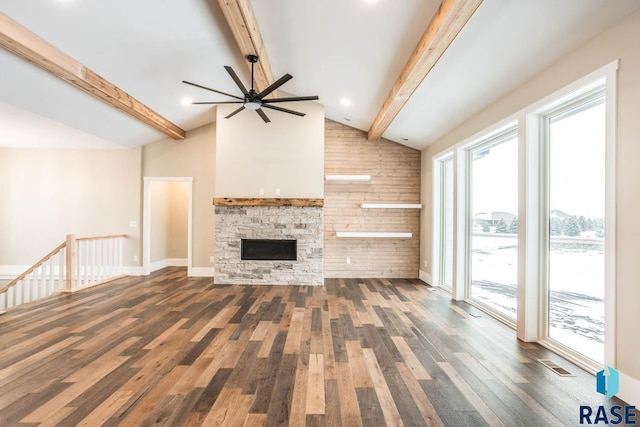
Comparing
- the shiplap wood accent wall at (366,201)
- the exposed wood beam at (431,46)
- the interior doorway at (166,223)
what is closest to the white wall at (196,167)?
the interior doorway at (166,223)

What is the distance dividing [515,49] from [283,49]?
280 centimetres

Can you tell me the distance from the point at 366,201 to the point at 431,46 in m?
3.91

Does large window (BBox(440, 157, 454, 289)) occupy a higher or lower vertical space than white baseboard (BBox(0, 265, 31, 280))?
higher

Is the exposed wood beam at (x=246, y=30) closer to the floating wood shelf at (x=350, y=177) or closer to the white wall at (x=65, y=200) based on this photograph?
the floating wood shelf at (x=350, y=177)

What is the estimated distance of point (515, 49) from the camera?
285cm

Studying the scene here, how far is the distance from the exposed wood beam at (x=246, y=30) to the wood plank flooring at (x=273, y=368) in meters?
3.22

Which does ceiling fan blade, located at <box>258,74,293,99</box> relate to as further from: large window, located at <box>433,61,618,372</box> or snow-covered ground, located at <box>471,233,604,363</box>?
snow-covered ground, located at <box>471,233,604,363</box>

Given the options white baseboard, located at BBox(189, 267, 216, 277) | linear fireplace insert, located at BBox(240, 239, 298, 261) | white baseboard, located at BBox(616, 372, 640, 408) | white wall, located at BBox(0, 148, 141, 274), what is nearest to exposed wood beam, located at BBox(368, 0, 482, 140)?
white baseboard, located at BBox(616, 372, 640, 408)

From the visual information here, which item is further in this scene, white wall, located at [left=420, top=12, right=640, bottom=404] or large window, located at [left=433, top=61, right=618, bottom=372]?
large window, located at [left=433, top=61, right=618, bottom=372]

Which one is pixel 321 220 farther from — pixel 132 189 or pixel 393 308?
pixel 132 189

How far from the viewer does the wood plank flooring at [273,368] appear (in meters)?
2.00

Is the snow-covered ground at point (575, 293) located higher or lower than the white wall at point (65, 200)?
lower

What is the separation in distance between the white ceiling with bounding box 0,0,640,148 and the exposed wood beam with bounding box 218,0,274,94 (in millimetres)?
177

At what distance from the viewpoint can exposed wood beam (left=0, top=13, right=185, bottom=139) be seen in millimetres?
3137
